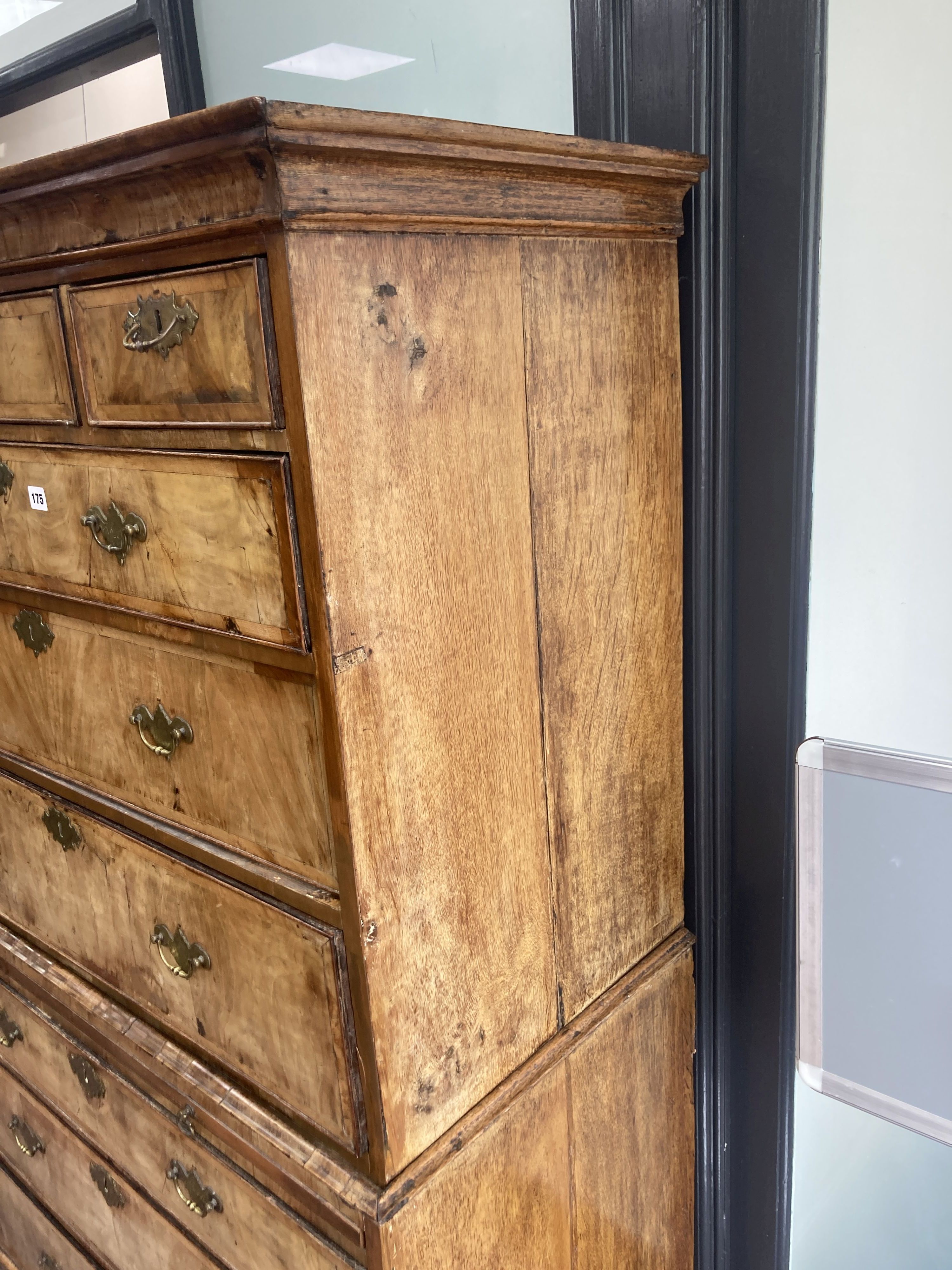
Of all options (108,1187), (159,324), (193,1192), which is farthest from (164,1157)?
(159,324)

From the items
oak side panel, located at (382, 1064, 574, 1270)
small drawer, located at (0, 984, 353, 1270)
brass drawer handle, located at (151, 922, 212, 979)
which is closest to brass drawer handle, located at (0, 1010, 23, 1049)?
small drawer, located at (0, 984, 353, 1270)

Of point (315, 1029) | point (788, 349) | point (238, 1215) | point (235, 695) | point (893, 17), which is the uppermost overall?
point (893, 17)

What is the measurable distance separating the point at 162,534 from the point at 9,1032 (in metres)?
0.99

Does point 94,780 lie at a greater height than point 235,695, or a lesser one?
lesser

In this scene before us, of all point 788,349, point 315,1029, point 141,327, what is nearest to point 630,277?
point 788,349

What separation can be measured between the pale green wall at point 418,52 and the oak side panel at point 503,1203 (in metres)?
1.09

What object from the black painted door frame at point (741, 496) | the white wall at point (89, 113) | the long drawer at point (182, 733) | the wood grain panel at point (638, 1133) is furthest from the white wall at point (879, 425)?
the white wall at point (89, 113)

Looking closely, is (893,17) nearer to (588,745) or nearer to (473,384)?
(473,384)

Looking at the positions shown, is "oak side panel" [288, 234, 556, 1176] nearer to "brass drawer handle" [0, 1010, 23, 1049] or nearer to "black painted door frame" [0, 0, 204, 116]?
"brass drawer handle" [0, 1010, 23, 1049]

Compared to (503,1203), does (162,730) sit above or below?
above

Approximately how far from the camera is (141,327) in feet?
2.78

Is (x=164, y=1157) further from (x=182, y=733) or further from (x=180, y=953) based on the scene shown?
(x=182, y=733)

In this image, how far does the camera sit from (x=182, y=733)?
986 millimetres

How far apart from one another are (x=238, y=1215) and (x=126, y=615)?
0.69m
